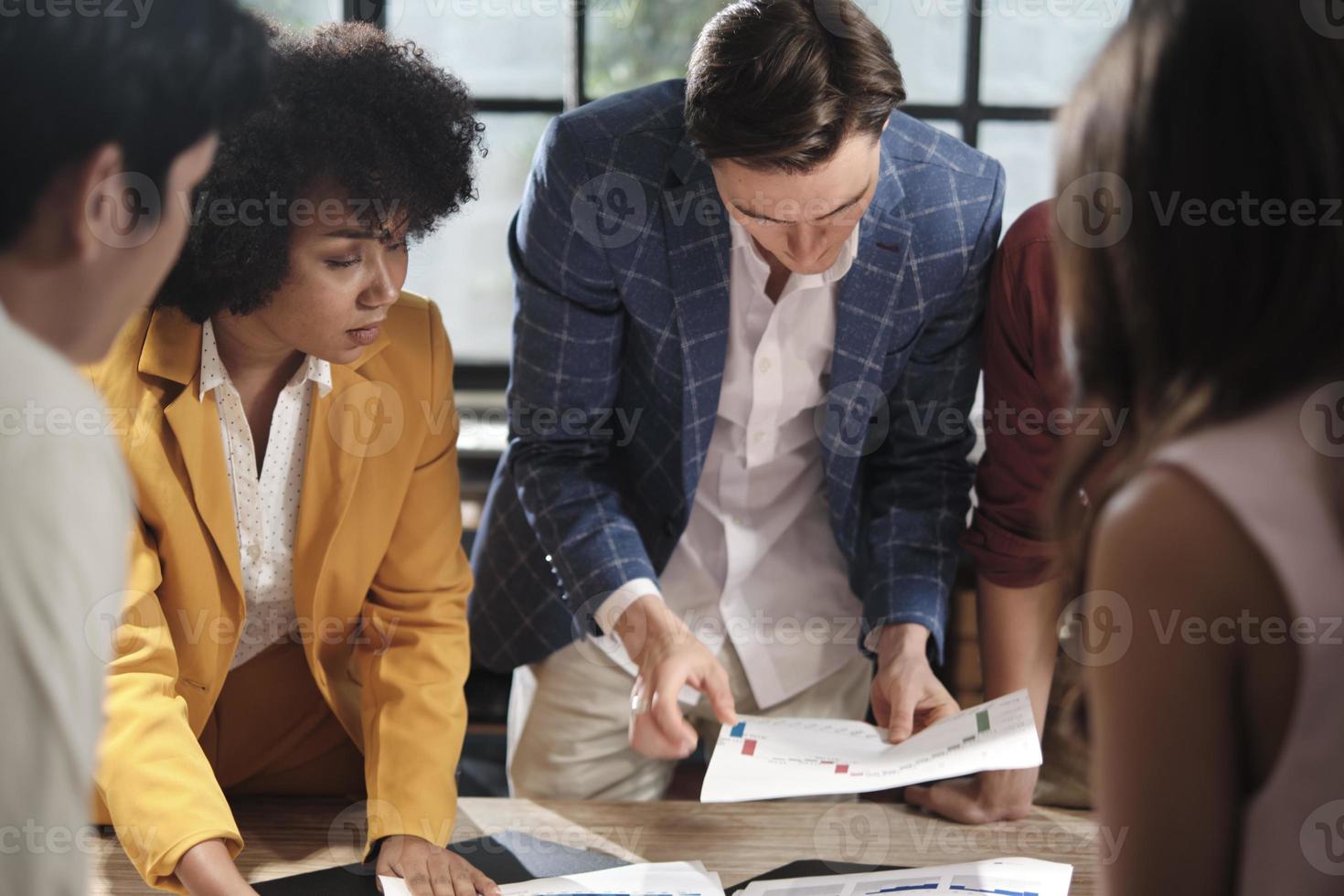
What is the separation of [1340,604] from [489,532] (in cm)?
143

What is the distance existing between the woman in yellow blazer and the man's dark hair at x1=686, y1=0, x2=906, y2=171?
0.35m

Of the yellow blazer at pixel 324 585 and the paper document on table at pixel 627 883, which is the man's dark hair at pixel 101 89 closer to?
the yellow blazer at pixel 324 585

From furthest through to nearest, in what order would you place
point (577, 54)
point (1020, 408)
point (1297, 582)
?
point (577, 54) < point (1020, 408) < point (1297, 582)

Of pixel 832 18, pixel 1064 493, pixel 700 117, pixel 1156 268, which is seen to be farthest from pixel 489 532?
pixel 1156 268

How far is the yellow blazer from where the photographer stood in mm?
1316

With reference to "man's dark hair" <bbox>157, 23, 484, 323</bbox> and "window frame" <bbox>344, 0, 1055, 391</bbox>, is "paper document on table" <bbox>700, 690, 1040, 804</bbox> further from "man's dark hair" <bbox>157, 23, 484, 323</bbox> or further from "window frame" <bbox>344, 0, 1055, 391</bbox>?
"window frame" <bbox>344, 0, 1055, 391</bbox>

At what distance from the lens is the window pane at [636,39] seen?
2.78 m

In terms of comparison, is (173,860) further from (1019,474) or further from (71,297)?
(1019,474)

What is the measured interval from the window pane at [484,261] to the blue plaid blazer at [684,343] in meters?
1.16

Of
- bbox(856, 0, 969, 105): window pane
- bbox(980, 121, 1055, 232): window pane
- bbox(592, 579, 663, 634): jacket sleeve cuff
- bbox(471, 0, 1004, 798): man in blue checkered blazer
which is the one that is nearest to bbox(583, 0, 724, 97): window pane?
bbox(856, 0, 969, 105): window pane

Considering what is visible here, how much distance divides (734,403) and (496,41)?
1455 millimetres

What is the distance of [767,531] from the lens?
1.91m

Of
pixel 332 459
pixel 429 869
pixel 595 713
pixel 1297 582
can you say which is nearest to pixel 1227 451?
pixel 1297 582

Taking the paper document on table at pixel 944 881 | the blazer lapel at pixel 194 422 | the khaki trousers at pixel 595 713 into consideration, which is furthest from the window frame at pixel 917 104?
the paper document on table at pixel 944 881
